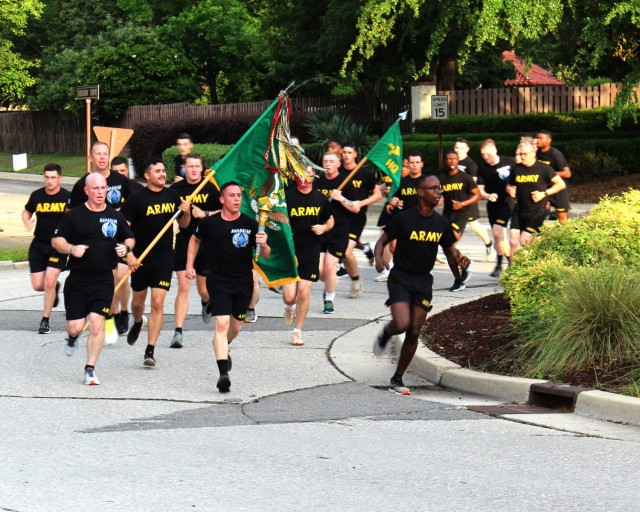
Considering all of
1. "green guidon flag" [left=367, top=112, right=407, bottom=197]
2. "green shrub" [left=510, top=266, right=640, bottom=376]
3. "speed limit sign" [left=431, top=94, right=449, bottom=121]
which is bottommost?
"green shrub" [left=510, top=266, right=640, bottom=376]

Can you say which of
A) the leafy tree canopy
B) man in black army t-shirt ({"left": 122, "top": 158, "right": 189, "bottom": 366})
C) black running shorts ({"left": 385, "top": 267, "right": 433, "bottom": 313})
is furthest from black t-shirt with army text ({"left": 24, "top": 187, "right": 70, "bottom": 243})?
the leafy tree canopy

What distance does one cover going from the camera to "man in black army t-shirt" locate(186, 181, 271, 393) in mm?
10438

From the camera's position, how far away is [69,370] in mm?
11156

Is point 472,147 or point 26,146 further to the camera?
point 26,146

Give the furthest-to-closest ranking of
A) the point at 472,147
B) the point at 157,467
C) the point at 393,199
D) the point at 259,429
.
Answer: the point at 472,147, the point at 393,199, the point at 259,429, the point at 157,467

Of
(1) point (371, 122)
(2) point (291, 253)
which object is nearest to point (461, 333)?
(2) point (291, 253)

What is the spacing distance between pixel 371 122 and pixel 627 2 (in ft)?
46.5

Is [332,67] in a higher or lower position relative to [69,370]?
higher

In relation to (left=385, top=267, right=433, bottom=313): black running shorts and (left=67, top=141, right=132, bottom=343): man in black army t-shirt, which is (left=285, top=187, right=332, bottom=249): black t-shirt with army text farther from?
(left=385, top=267, right=433, bottom=313): black running shorts

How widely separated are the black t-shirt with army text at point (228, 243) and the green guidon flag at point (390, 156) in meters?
5.22

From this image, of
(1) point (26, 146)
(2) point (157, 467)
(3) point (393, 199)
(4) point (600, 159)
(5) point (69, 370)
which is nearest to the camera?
(2) point (157, 467)

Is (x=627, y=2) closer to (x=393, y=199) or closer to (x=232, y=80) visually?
(x=393, y=199)

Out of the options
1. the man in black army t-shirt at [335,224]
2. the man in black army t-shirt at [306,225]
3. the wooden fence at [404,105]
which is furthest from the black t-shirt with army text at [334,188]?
the wooden fence at [404,105]

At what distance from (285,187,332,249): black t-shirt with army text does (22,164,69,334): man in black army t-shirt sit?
2.65 meters
